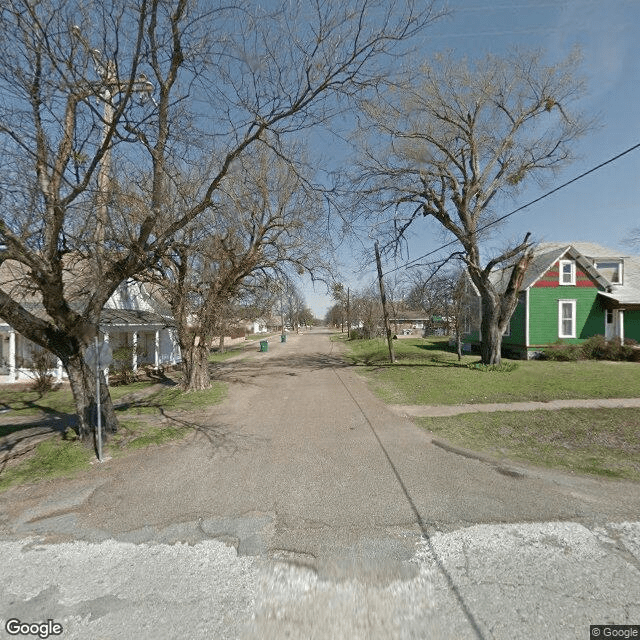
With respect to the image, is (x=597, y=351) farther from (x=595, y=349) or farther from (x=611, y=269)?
(x=611, y=269)

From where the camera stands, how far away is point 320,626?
2.44 m

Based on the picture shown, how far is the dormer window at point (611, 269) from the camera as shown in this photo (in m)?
21.1

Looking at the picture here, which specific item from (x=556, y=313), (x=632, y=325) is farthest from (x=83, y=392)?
(x=632, y=325)

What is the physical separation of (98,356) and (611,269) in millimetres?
27975

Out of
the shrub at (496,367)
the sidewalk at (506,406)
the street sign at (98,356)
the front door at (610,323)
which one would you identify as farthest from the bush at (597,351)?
the street sign at (98,356)

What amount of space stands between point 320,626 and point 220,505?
2.14 m

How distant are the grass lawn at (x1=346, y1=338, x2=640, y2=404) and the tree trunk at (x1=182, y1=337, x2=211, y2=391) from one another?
6210 mm

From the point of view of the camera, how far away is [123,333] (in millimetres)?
19781

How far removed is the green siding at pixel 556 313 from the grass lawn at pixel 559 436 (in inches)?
493

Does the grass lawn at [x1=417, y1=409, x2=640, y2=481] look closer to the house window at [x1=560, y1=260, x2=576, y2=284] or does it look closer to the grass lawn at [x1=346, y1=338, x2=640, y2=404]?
the grass lawn at [x1=346, y1=338, x2=640, y2=404]

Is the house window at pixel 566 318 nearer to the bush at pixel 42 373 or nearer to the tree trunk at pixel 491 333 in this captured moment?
the tree trunk at pixel 491 333

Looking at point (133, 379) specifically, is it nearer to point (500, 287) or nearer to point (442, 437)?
point (442, 437)

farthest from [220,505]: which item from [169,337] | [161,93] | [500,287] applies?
[500,287]

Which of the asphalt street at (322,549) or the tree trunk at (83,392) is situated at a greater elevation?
the tree trunk at (83,392)
